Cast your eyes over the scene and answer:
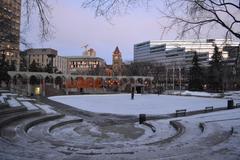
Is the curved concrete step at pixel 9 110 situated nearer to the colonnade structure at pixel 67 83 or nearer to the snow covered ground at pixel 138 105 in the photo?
the snow covered ground at pixel 138 105

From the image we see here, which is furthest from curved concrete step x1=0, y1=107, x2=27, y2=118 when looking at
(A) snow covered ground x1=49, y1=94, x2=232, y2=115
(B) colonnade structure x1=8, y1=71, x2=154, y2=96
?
(B) colonnade structure x1=8, y1=71, x2=154, y2=96

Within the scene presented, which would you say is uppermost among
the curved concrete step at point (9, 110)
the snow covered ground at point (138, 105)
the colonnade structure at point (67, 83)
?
the colonnade structure at point (67, 83)

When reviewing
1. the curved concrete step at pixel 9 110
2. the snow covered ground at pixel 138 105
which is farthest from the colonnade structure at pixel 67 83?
the curved concrete step at pixel 9 110

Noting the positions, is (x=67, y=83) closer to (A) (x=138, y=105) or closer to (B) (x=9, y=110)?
(A) (x=138, y=105)

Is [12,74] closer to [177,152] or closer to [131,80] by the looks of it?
[131,80]

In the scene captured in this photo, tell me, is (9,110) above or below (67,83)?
below

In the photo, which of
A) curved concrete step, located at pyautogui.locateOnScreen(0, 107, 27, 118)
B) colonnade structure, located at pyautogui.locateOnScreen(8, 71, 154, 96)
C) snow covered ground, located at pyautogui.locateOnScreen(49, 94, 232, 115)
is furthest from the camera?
colonnade structure, located at pyautogui.locateOnScreen(8, 71, 154, 96)

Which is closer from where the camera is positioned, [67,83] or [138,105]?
[138,105]

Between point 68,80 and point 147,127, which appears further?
point 68,80

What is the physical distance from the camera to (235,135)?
1230 cm

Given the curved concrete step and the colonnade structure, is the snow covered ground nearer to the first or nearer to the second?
the curved concrete step

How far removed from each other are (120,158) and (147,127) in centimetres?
1018

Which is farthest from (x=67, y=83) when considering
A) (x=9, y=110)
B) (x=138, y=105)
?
(x=9, y=110)

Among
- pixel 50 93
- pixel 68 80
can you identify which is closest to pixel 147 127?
pixel 50 93
